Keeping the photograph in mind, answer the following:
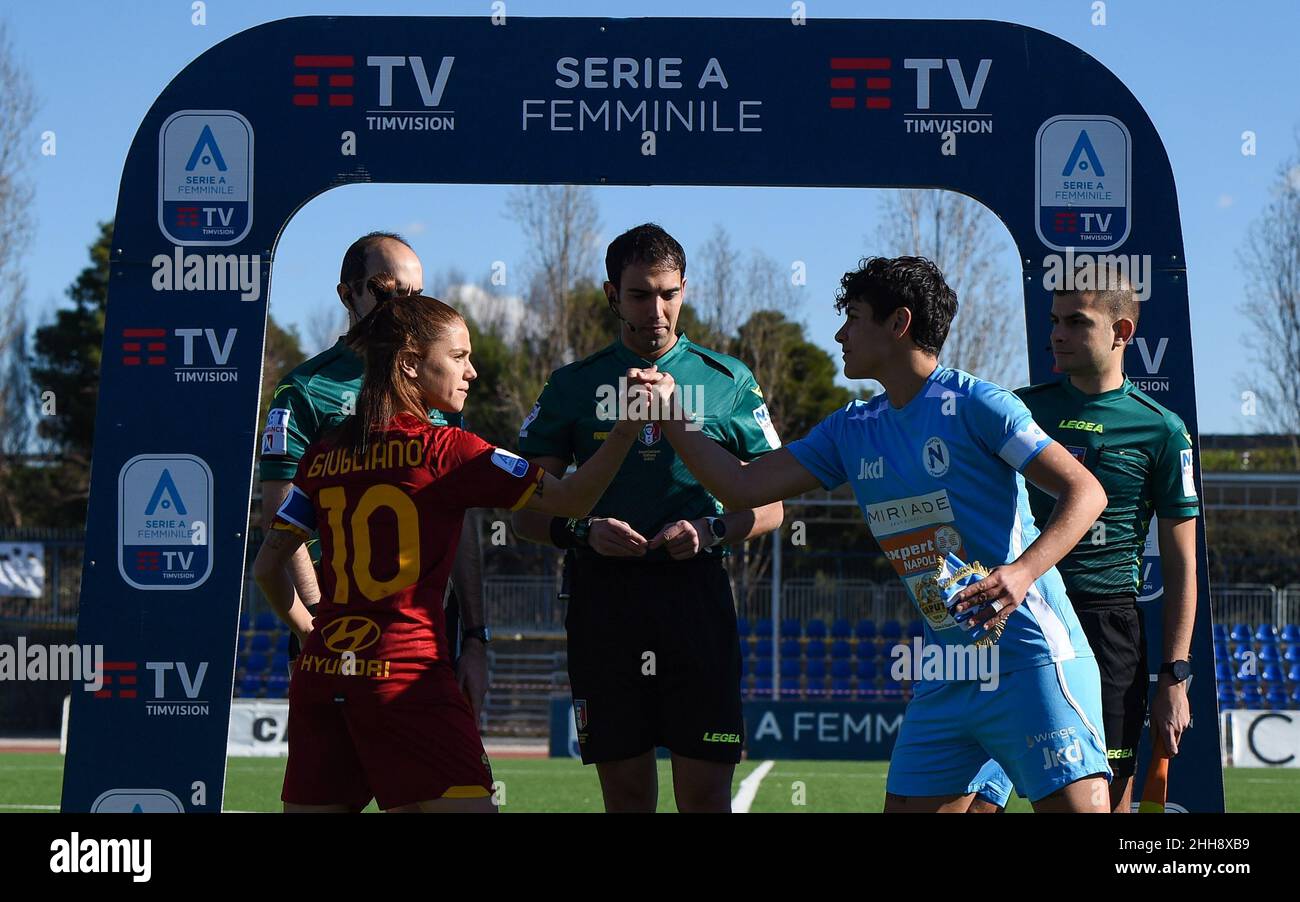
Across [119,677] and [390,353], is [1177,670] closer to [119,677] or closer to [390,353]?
[390,353]

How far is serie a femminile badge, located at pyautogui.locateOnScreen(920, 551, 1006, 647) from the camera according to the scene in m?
3.92

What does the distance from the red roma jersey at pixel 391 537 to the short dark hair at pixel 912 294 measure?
124 centimetres

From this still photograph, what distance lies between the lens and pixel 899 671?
5320 millimetres

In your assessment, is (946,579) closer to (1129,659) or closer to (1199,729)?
(1129,659)

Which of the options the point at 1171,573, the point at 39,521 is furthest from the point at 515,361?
the point at 1171,573

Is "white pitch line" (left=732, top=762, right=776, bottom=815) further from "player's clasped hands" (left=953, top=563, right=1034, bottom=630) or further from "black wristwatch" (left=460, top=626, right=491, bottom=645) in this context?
"player's clasped hands" (left=953, top=563, right=1034, bottom=630)

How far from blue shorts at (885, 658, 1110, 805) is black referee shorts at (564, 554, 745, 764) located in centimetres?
85

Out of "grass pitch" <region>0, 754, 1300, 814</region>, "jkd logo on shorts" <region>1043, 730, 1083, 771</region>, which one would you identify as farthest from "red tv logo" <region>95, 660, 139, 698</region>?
"jkd logo on shorts" <region>1043, 730, 1083, 771</region>

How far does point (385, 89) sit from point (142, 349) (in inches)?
62.3

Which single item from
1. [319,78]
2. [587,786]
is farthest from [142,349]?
[587,786]

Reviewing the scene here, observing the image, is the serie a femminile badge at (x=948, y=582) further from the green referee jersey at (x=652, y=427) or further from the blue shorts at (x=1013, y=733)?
the green referee jersey at (x=652, y=427)

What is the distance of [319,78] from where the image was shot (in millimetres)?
6125

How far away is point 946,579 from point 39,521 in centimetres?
3146
